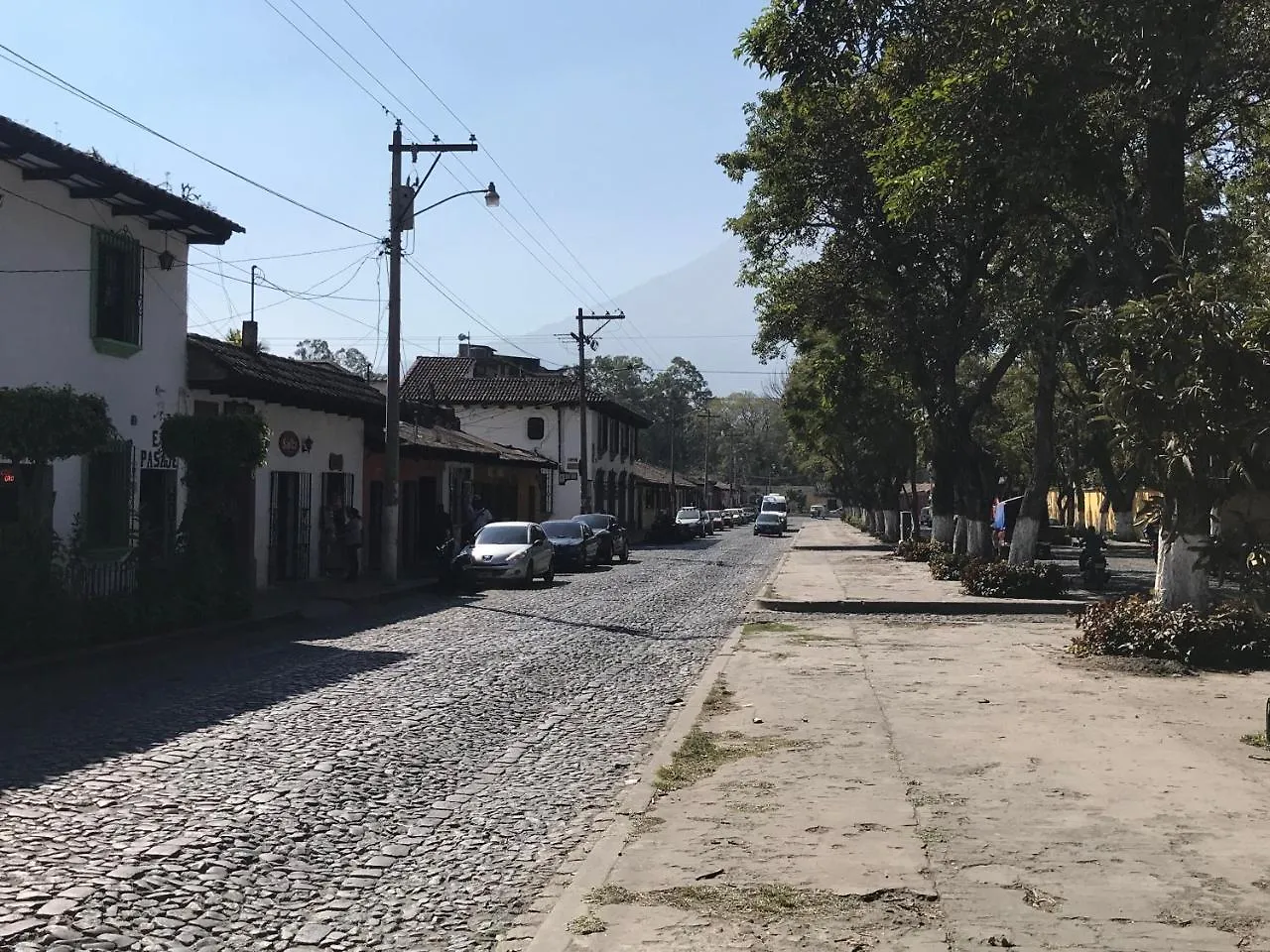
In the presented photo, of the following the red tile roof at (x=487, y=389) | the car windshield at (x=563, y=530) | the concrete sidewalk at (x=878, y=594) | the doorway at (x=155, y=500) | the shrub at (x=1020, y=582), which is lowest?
the concrete sidewalk at (x=878, y=594)

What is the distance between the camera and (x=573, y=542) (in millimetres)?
33781

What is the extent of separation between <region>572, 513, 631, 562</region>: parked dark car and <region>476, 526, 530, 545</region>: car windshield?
824 centimetres

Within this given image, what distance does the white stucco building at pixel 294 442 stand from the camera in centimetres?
2191

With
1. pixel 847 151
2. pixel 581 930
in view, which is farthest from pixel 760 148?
pixel 581 930

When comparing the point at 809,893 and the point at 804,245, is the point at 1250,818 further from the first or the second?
the point at 804,245

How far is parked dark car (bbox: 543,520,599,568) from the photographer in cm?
3356

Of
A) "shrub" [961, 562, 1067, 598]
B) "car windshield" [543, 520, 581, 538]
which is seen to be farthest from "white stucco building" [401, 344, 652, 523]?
"shrub" [961, 562, 1067, 598]

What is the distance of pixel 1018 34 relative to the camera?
1316 cm

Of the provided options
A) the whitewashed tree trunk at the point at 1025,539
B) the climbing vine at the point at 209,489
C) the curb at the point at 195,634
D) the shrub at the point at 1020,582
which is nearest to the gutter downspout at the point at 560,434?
the curb at the point at 195,634

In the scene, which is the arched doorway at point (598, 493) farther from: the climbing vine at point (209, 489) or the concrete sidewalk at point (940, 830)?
the concrete sidewalk at point (940, 830)

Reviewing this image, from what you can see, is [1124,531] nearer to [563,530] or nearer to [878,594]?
[563,530]

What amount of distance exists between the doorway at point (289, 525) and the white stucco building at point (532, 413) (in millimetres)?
30045

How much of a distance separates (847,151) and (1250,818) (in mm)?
20698

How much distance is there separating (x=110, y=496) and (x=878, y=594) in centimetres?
1319
